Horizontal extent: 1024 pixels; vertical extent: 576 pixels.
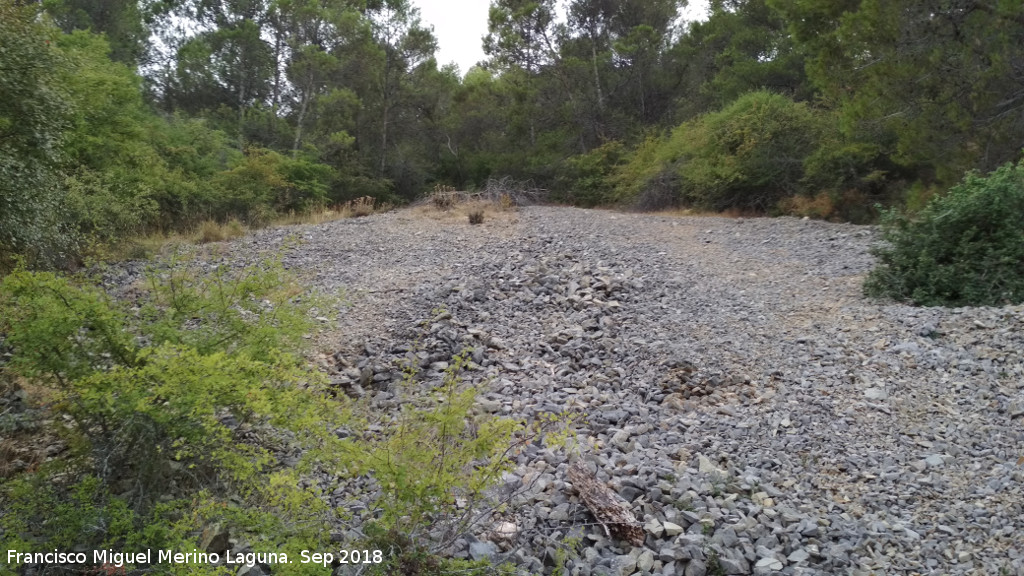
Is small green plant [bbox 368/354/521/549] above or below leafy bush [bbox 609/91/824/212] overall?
below

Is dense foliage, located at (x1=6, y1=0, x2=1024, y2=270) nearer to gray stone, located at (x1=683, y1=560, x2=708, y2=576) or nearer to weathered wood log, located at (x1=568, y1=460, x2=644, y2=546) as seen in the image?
weathered wood log, located at (x1=568, y1=460, x2=644, y2=546)

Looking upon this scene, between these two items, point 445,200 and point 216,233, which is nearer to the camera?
point 216,233

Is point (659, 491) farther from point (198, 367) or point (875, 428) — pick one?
point (198, 367)

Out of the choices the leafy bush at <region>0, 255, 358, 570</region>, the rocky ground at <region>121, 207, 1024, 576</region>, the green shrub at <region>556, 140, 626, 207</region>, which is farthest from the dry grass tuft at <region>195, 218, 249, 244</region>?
the green shrub at <region>556, 140, 626, 207</region>

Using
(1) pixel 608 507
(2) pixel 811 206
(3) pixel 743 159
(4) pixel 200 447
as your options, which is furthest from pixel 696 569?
(3) pixel 743 159

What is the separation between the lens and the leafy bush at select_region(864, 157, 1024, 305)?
5.09 metres

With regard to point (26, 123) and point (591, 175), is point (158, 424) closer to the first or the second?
point (26, 123)

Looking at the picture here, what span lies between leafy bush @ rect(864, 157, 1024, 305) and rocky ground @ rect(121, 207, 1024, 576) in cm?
39

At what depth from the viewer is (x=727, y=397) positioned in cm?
389

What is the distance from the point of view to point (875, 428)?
132 inches

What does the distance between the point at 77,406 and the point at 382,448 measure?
1429 mm

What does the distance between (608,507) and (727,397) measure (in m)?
1.60

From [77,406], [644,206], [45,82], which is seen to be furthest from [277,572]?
[644,206]

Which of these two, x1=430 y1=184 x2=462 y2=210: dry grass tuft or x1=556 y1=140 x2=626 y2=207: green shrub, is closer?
x1=430 y1=184 x2=462 y2=210: dry grass tuft
